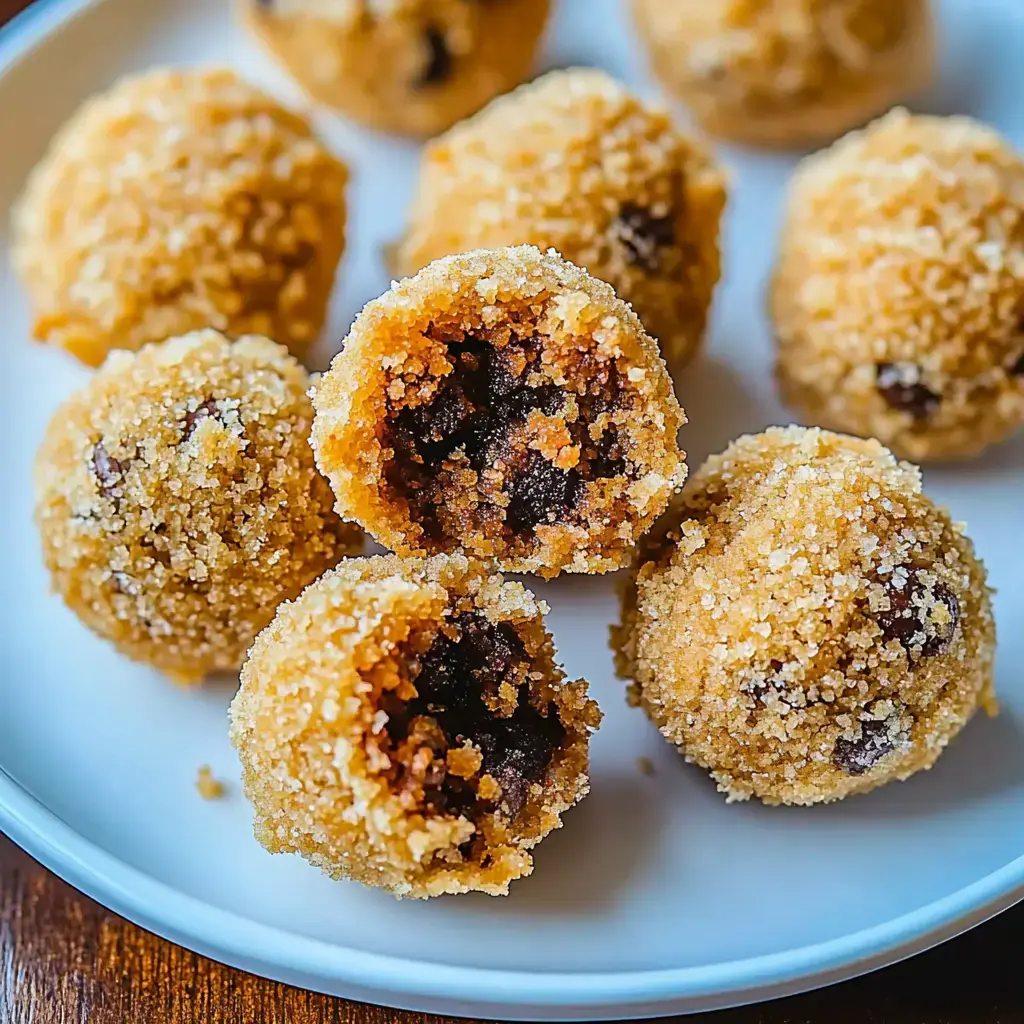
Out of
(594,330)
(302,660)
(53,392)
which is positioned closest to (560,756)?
(302,660)

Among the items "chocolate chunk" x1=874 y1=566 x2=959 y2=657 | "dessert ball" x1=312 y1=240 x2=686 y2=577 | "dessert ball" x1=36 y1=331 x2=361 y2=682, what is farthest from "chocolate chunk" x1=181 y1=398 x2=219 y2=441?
"chocolate chunk" x1=874 y1=566 x2=959 y2=657

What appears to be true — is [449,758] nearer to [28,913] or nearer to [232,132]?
[28,913]

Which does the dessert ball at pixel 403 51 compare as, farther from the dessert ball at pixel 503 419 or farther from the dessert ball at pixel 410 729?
the dessert ball at pixel 410 729

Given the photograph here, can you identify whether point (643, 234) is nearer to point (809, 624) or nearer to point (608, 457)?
point (608, 457)

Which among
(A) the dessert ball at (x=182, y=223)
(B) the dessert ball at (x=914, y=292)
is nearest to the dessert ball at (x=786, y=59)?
(B) the dessert ball at (x=914, y=292)

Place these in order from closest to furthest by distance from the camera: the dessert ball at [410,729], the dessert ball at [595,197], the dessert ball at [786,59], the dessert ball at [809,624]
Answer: the dessert ball at [410,729]
the dessert ball at [809,624]
the dessert ball at [595,197]
the dessert ball at [786,59]

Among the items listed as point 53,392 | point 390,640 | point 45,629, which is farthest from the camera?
point 53,392

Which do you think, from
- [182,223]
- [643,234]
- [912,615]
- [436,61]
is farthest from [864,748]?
[436,61]
